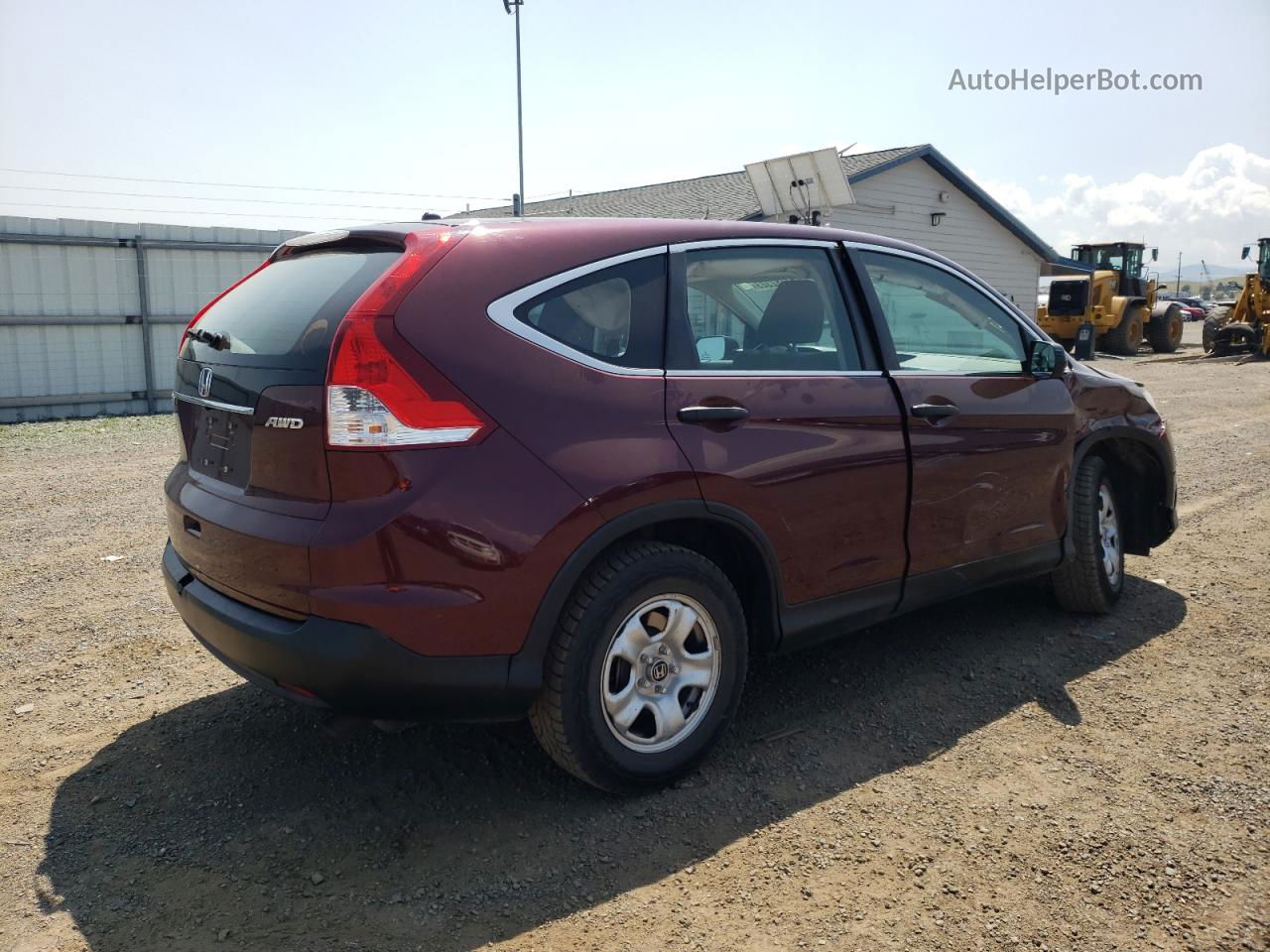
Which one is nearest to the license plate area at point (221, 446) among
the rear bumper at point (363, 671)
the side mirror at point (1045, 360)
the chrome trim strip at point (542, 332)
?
the rear bumper at point (363, 671)

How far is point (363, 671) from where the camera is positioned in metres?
2.56

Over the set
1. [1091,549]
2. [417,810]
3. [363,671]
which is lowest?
[417,810]

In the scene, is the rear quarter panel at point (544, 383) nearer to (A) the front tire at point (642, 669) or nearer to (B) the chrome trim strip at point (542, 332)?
(B) the chrome trim strip at point (542, 332)

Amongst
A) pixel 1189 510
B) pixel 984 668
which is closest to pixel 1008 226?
pixel 1189 510

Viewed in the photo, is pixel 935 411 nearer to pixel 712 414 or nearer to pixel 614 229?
pixel 712 414

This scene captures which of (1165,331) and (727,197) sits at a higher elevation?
(727,197)

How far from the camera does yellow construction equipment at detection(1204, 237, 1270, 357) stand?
24.8 m

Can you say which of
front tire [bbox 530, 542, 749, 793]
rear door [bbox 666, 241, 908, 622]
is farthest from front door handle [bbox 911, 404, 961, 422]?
front tire [bbox 530, 542, 749, 793]

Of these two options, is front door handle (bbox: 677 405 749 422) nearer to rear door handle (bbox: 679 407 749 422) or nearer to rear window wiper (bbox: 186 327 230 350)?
rear door handle (bbox: 679 407 749 422)

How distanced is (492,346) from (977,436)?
2.12 metres

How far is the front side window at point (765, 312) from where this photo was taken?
3.20 m

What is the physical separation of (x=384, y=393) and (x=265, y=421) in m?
0.42

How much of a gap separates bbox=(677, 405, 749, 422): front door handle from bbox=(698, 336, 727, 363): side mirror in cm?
18

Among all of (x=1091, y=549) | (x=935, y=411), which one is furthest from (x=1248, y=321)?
(x=935, y=411)
